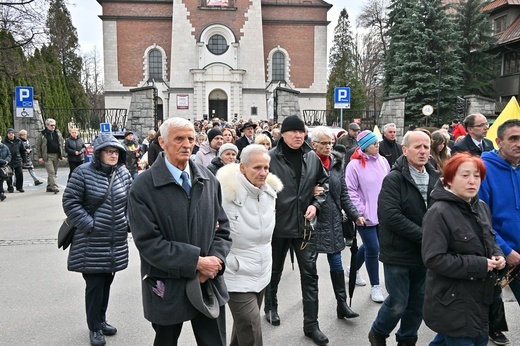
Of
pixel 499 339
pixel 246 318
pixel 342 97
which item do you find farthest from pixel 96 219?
pixel 342 97

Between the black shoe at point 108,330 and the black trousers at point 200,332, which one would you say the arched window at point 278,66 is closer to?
the black shoe at point 108,330

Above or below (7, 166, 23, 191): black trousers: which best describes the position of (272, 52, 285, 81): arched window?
above

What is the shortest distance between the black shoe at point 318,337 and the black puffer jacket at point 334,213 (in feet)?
3.09

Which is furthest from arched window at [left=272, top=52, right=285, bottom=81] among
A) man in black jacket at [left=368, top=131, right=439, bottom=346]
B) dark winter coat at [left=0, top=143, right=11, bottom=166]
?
man in black jacket at [left=368, top=131, right=439, bottom=346]

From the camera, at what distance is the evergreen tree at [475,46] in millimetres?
29656

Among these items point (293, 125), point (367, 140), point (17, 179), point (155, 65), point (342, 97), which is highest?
point (155, 65)

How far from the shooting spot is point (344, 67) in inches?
2140

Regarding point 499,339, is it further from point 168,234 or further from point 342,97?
point 342,97

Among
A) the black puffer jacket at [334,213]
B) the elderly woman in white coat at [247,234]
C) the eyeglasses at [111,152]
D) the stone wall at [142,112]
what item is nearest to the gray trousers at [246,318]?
the elderly woman in white coat at [247,234]

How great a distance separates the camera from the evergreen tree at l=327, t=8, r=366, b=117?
4806cm

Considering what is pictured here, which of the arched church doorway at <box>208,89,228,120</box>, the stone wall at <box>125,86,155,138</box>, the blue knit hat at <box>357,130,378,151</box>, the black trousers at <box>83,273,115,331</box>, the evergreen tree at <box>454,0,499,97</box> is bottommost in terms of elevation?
the black trousers at <box>83,273,115,331</box>

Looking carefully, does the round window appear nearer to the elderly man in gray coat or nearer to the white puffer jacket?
the white puffer jacket

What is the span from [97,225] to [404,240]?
2843 millimetres

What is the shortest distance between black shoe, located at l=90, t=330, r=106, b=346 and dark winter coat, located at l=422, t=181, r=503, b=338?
117 inches
